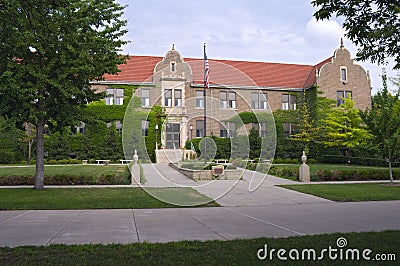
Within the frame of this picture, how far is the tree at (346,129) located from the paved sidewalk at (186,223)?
2367cm

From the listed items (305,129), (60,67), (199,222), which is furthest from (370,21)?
(305,129)

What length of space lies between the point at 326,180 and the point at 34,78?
16.5 meters

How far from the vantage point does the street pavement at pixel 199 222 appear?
7.34 m

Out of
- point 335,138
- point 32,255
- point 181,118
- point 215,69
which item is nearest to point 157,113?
point 181,118

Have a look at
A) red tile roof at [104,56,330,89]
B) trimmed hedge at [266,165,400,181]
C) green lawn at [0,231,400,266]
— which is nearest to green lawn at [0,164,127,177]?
trimmed hedge at [266,165,400,181]

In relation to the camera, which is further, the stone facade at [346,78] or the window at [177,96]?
the stone facade at [346,78]

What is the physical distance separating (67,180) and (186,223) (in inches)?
455

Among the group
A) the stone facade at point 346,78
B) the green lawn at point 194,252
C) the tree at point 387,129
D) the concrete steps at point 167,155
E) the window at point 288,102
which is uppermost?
the stone facade at point 346,78

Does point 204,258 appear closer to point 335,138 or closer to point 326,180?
point 326,180

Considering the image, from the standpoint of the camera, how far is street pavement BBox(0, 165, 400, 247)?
734 cm

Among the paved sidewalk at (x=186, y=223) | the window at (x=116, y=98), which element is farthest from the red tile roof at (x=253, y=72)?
the paved sidewalk at (x=186, y=223)

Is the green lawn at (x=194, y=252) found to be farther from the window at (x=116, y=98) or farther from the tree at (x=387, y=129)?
the window at (x=116, y=98)

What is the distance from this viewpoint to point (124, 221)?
9141mm

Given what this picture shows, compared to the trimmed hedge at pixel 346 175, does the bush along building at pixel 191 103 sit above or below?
above
